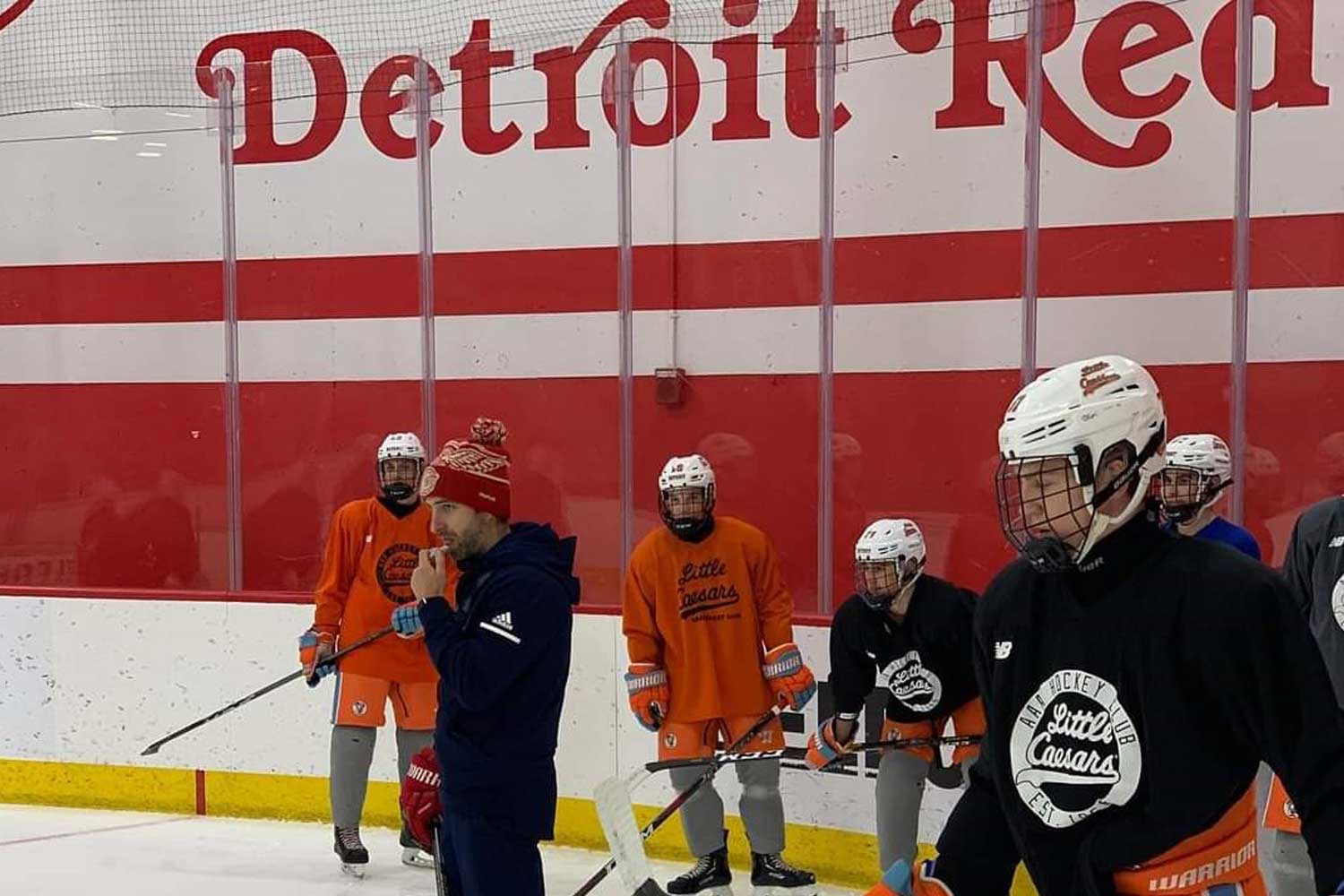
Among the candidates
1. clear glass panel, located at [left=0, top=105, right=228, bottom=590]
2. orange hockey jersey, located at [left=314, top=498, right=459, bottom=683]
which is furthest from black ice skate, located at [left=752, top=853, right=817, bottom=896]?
clear glass panel, located at [left=0, top=105, right=228, bottom=590]

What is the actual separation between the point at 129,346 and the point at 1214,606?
5.35 metres

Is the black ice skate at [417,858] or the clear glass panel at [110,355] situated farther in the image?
the clear glass panel at [110,355]

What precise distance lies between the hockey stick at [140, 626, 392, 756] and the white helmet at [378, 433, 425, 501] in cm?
36

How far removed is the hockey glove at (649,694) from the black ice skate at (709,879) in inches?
13.7

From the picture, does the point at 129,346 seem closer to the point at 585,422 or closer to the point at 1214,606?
the point at 585,422

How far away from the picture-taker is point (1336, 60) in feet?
14.0

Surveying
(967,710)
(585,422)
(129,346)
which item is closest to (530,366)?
(585,422)

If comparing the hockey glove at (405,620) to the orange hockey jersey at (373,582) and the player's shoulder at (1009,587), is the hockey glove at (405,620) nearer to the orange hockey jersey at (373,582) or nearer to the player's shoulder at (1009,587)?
the orange hockey jersey at (373,582)

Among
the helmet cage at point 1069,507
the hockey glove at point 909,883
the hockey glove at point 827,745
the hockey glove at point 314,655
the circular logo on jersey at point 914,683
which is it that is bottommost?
the hockey glove at point 827,745

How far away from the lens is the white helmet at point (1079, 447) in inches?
54.4

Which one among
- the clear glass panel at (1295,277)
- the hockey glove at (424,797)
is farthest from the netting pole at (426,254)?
the clear glass panel at (1295,277)

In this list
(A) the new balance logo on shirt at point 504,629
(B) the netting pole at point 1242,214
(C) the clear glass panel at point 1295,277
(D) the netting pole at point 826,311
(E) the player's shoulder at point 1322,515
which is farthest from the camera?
(D) the netting pole at point 826,311

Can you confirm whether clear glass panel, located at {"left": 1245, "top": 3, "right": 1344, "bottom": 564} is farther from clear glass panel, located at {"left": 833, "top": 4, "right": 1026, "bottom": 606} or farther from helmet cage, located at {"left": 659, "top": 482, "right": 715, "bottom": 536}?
helmet cage, located at {"left": 659, "top": 482, "right": 715, "bottom": 536}

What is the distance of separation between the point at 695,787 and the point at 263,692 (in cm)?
150
